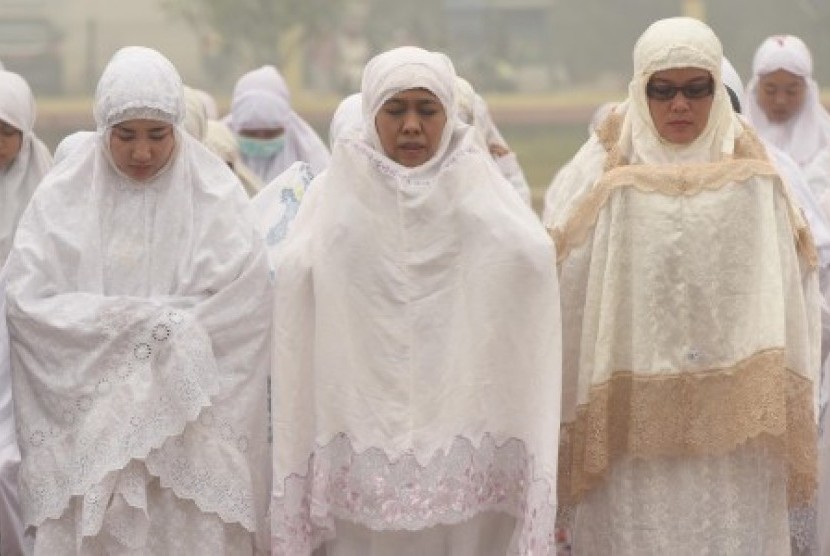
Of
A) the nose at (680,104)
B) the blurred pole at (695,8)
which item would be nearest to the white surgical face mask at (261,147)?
the nose at (680,104)

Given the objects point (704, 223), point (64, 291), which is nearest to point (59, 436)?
point (64, 291)

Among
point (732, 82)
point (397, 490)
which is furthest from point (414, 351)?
point (732, 82)

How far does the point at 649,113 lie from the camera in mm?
8180

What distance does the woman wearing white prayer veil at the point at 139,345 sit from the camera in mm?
7855

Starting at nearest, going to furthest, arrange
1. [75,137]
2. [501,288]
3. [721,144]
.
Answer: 1. [501,288]
2. [721,144]
3. [75,137]

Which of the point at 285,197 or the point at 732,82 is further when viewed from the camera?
the point at 732,82

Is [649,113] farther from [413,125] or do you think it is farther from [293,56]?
[293,56]

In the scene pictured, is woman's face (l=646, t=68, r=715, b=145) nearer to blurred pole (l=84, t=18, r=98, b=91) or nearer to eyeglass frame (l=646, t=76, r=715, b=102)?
eyeglass frame (l=646, t=76, r=715, b=102)

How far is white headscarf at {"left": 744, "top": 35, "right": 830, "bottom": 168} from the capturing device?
1284 centimetres

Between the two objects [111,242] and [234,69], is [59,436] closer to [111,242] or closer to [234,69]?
[111,242]

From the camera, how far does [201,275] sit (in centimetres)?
800

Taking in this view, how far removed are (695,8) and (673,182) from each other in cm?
1370

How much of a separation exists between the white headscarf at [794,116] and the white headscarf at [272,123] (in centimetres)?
206

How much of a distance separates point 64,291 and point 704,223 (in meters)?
1.88
